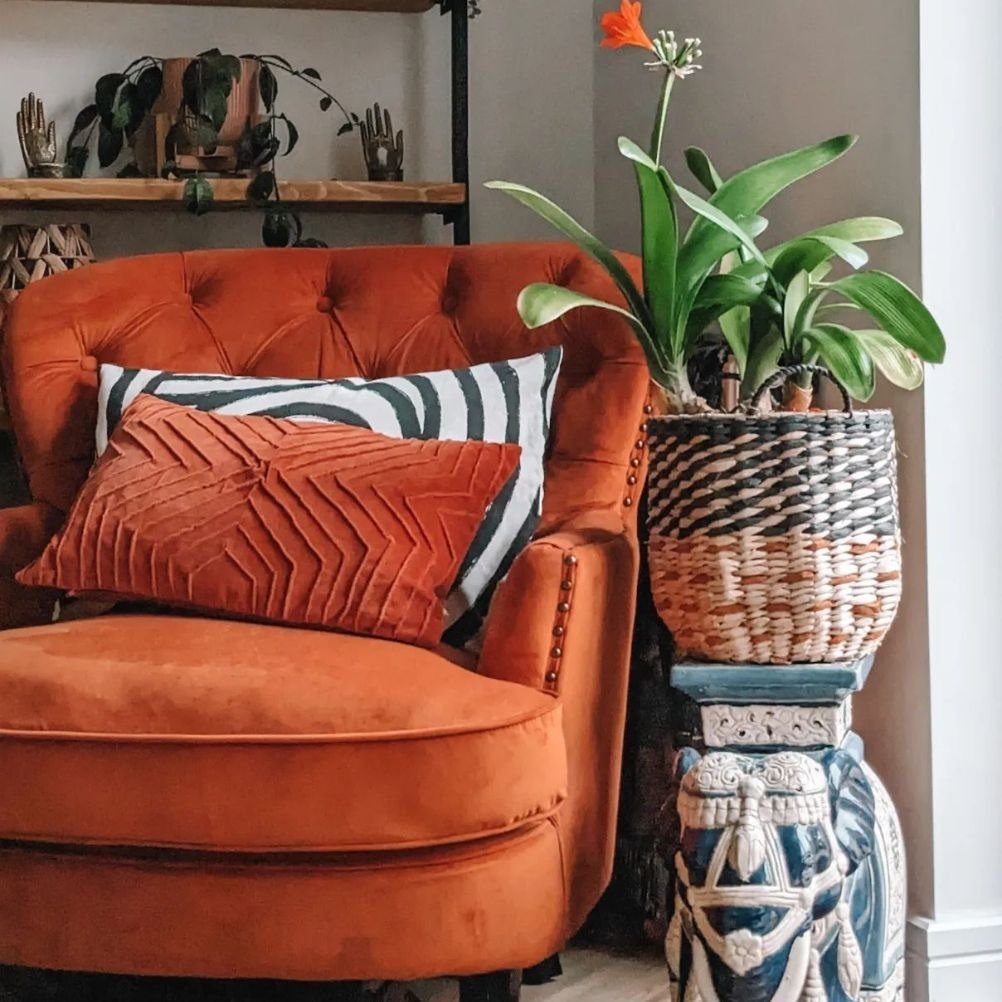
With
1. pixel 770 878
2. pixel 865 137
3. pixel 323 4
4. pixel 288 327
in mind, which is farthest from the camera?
pixel 323 4

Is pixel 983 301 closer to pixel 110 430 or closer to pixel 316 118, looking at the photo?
pixel 110 430

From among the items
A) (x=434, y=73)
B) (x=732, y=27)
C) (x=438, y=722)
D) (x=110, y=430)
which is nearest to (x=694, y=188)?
(x=732, y=27)

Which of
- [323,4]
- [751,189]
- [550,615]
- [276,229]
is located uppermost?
[323,4]

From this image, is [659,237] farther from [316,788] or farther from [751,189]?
[316,788]

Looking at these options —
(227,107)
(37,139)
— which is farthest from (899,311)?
(37,139)

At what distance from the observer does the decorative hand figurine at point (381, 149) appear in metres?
2.25

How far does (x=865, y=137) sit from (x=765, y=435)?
509 millimetres

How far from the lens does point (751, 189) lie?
1.31 m

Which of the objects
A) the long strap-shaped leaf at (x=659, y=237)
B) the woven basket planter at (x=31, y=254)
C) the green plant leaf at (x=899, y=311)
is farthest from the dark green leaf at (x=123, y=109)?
the green plant leaf at (x=899, y=311)

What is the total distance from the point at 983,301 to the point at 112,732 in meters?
1.02

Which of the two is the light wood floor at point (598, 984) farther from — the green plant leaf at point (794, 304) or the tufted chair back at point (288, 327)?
the green plant leaf at point (794, 304)

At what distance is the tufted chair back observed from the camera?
174cm

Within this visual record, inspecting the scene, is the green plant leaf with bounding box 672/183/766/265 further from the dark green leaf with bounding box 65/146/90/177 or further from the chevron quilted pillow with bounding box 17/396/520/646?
the dark green leaf with bounding box 65/146/90/177

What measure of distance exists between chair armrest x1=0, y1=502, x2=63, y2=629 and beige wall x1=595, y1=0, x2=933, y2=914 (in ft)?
3.37
